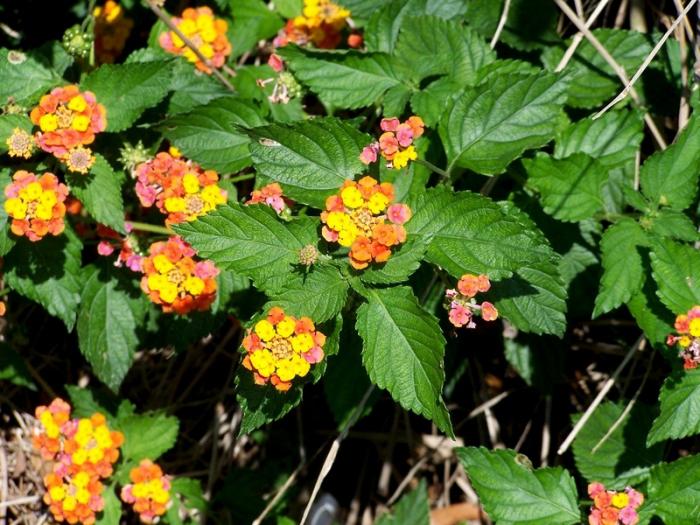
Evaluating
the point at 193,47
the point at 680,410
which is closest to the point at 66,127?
Result: the point at 193,47

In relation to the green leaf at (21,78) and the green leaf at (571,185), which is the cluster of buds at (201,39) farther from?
the green leaf at (571,185)

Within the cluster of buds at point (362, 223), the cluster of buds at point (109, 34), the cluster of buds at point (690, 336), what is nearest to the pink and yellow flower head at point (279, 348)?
the cluster of buds at point (362, 223)

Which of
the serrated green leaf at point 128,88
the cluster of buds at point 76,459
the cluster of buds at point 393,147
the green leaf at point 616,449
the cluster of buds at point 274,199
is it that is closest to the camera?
the cluster of buds at point 393,147

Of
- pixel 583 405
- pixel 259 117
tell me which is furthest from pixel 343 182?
pixel 583 405

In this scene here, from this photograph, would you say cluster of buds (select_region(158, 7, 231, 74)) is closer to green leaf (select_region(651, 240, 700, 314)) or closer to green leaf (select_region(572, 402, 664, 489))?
green leaf (select_region(651, 240, 700, 314))

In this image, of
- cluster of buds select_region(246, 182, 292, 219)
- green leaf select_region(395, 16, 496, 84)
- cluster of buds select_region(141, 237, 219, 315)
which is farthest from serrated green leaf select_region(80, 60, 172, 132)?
green leaf select_region(395, 16, 496, 84)

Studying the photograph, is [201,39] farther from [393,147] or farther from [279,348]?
[279,348]
